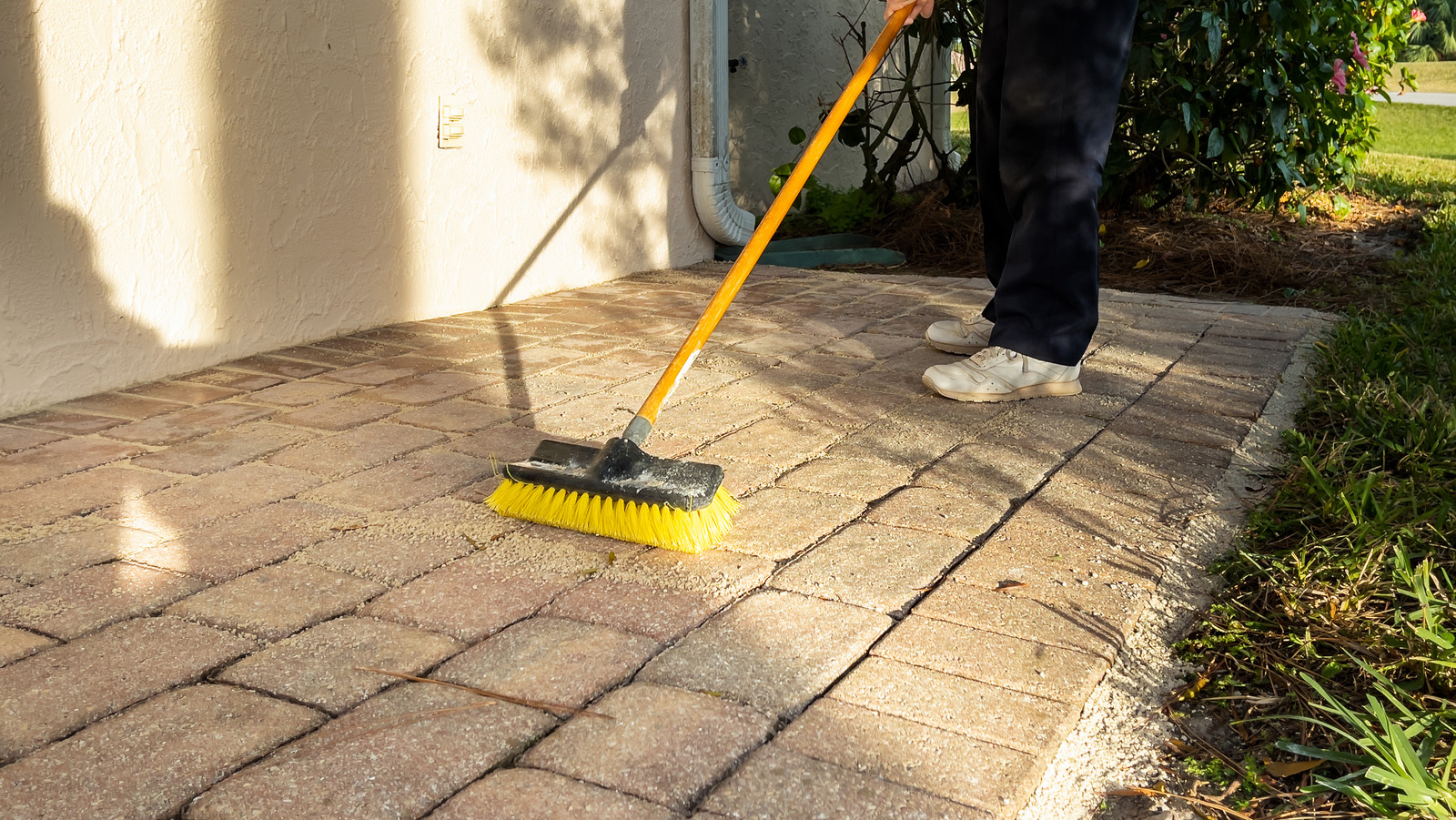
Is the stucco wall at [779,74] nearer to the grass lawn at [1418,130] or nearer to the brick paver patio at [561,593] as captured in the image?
the brick paver patio at [561,593]

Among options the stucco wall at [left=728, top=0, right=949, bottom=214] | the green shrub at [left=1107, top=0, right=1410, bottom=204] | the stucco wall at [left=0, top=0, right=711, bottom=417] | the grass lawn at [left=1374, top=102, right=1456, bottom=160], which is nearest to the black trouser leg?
the stucco wall at [left=0, top=0, right=711, bottom=417]

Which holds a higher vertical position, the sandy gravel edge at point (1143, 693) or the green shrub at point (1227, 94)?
the green shrub at point (1227, 94)

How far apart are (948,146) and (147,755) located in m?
6.65

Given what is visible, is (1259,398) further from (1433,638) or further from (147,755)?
(147,755)

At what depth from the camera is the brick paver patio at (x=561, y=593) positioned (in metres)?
1.27

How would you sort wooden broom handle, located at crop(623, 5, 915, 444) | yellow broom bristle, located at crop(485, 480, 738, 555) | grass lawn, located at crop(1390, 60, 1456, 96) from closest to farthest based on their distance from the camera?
yellow broom bristle, located at crop(485, 480, 738, 555)
wooden broom handle, located at crop(623, 5, 915, 444)
grass lawn, located at crop(1390, 60, 1456, 96)

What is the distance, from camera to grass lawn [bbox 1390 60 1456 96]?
77.2 feet

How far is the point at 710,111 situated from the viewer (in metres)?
5.08

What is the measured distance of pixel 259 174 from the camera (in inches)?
127

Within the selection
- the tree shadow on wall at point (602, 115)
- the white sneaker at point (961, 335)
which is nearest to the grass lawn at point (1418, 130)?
the tree shadow on wall at point (602, 115)

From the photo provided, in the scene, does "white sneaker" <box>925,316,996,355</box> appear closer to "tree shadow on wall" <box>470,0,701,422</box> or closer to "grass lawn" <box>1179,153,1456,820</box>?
"grass lawn" <box>1179,153,1456,820</box>

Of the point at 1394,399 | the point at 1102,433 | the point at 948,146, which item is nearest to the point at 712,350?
the point at 1102,433

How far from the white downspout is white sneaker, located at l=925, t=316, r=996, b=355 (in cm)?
200

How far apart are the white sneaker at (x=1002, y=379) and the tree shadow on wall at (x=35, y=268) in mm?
2088
